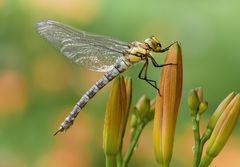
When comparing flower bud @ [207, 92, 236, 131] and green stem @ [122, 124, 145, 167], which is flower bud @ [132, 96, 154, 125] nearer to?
green stem @ [122, 124, 145, 167]

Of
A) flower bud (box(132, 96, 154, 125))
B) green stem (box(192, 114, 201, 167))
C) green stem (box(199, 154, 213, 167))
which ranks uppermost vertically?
flower bud (box(132, 96, 154, 125))

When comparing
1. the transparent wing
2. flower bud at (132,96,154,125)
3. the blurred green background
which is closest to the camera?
flower bud at (132,96,154,125)

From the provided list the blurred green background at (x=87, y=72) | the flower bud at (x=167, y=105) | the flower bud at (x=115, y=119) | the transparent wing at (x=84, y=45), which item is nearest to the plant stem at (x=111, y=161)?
the flower bud at (x=115, y=119)

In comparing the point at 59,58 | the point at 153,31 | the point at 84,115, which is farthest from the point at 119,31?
the point at 84,115

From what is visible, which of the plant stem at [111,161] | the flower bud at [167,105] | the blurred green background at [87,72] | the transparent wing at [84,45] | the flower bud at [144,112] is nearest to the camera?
the flower bud at [167,105]

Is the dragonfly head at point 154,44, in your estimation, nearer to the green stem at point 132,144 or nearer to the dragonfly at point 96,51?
the dragonfly at point 96,51

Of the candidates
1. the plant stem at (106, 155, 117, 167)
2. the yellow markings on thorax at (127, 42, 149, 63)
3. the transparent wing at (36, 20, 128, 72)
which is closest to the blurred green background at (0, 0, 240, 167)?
the transparent wing at (36, 20, 128, 72)

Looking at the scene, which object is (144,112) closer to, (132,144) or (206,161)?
(132,144)

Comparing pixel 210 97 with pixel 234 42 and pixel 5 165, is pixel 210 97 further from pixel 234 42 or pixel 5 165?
pixel 5 165
